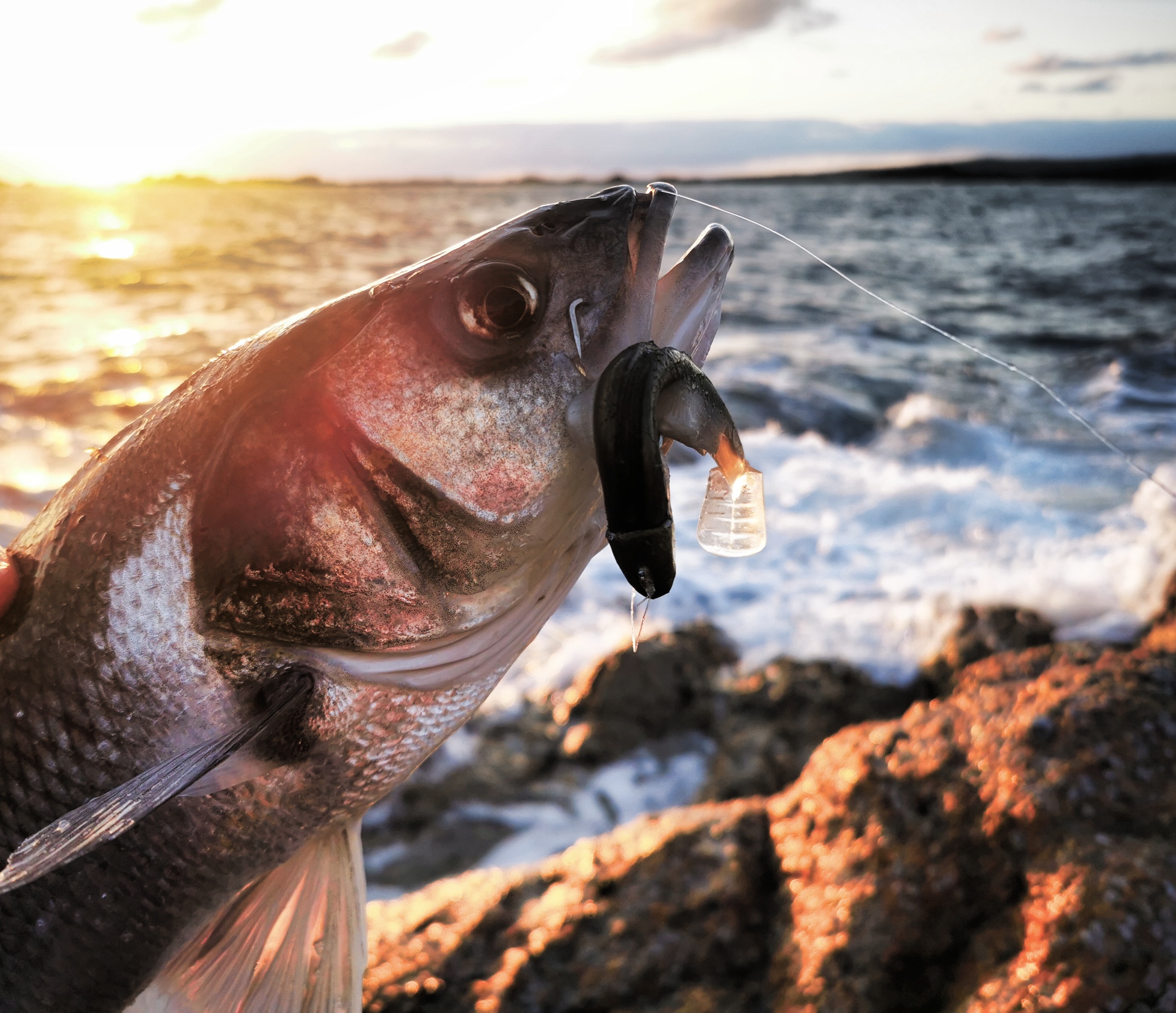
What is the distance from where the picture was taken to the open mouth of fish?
1.30 meters

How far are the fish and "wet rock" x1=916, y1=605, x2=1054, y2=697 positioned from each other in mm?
3402

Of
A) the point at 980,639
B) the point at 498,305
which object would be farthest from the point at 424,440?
the point at 980,639

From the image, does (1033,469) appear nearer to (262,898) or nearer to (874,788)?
(874,788)

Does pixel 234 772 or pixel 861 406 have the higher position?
pixel 234 772

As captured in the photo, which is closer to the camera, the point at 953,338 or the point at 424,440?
the point at 424,440

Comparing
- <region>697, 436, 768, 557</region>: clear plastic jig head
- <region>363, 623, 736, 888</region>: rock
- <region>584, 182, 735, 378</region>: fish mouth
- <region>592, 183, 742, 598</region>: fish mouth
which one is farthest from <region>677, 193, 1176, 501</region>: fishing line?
<region>363, 623, 736, 888</region>: rock

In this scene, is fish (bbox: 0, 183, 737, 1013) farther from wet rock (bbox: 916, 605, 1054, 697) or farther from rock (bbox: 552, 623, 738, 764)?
wet rock (bbox: 916, 605, 1054, 697)

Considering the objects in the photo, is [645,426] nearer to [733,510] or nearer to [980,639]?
[733,510]

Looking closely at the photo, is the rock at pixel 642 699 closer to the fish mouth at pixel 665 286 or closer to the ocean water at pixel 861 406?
the ocean water at pixel 861 406

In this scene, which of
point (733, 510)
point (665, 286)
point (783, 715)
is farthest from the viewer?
point (783, 715)

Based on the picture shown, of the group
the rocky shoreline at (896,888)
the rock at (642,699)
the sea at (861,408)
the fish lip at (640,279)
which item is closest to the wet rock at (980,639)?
the sea at (861,408)

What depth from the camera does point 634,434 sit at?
1.29 metres

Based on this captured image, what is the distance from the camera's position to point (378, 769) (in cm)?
169

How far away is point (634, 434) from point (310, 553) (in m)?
0.61
